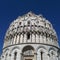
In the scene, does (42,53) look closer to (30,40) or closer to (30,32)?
(30,40)

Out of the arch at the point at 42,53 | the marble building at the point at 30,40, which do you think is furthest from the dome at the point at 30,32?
the arch at the point at 42,53

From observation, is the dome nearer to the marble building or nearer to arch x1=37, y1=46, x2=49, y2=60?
the marble building

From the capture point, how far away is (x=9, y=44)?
33.8m

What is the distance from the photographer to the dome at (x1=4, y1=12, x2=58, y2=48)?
33094 millimetres

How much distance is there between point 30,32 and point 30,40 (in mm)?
2016

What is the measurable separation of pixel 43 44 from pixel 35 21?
6.08m

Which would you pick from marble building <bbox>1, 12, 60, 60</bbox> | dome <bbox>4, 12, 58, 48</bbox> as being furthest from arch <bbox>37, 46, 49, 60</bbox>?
dome <bbox>4, 12, 58, 48</bbox>

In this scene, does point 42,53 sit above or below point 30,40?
below

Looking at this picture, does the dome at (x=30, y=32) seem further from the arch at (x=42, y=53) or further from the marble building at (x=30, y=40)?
the arch at (x=42, y=53)

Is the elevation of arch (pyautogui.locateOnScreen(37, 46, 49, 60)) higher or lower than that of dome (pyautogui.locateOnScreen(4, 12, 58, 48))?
lower

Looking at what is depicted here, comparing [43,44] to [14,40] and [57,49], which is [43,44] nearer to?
[57,49]

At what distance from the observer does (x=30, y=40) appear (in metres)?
32.5

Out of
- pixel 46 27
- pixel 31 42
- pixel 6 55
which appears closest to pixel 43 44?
pixel 31 42

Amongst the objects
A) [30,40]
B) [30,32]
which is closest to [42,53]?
[30,40]
